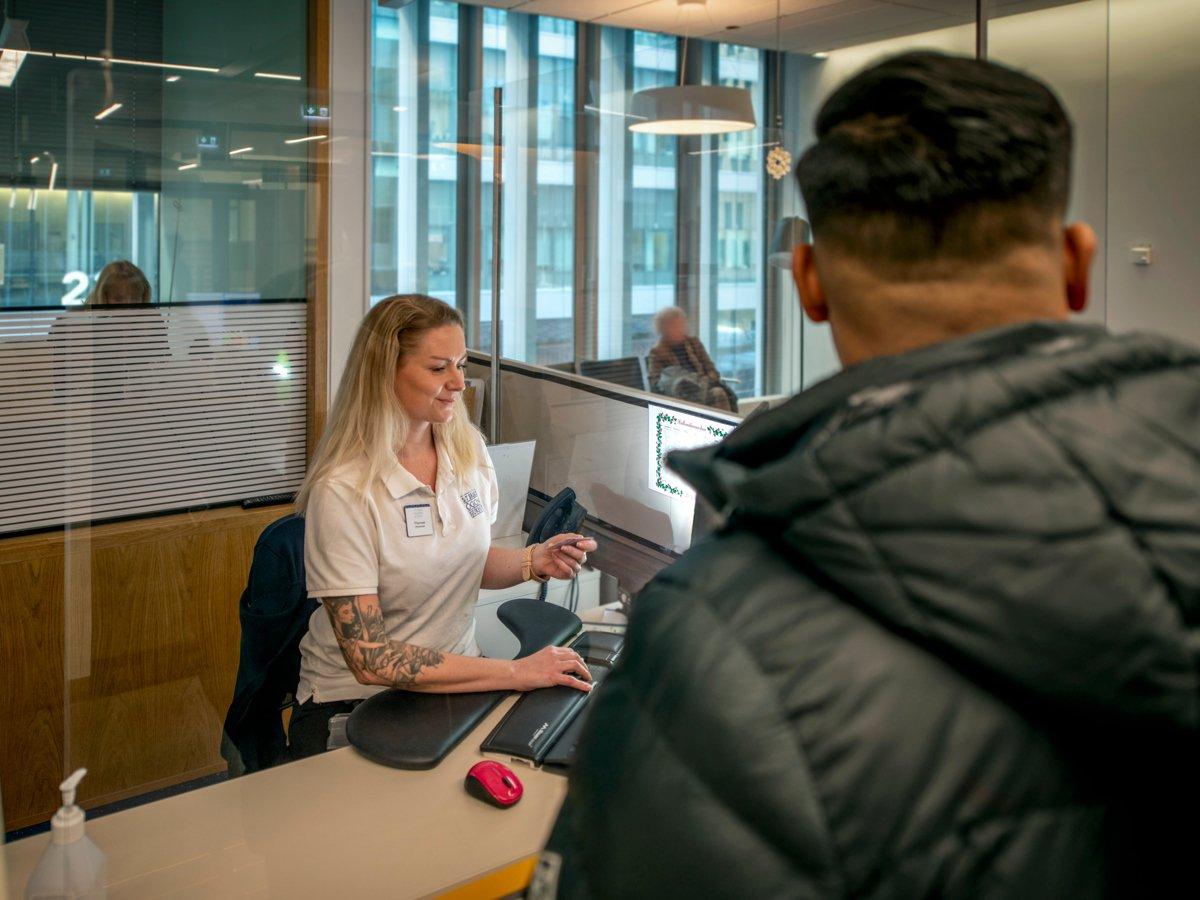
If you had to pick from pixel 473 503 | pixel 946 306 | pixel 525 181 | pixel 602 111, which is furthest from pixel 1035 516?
pixel 602 111

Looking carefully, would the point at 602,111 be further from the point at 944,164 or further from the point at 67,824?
the point at 944,164

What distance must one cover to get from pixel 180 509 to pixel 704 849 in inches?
56.5

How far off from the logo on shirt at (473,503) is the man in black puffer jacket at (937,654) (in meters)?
1.35

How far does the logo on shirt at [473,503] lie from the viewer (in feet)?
6.42

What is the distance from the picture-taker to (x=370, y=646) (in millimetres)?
1788

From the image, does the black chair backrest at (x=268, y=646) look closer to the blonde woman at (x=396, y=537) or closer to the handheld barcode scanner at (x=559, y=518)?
the blonde woman at (x=396, y=537)

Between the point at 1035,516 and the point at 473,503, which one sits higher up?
the point at 1035,516

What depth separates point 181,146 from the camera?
1.73m

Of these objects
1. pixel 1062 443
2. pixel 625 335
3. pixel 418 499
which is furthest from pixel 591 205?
pixel 1062 443

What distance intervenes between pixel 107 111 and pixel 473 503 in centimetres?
86

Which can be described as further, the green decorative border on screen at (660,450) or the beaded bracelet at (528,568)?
the green decorative border on screen at (660,450)

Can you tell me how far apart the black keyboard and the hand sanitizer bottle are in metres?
0.58

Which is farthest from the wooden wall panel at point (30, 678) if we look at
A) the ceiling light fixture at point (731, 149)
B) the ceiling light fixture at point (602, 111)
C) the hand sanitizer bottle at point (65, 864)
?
the ceiling light fixture at point (731, 149)

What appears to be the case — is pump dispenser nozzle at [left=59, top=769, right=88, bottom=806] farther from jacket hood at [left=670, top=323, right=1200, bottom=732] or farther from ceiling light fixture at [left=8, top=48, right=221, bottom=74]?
jacket hood at [left=670, top=323, right=1200, bottom=732]
